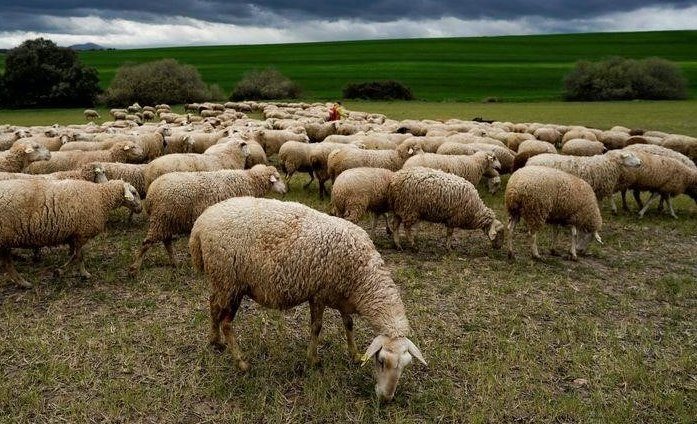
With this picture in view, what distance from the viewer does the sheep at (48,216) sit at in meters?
7.03

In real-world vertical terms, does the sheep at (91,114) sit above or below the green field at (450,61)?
below

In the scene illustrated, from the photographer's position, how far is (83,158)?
12.1m

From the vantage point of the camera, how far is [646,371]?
18.5ft

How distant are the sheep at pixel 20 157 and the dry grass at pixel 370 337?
370 centimetres

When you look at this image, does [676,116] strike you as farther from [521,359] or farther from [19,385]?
[19,385]

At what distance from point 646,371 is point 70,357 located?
261 inches

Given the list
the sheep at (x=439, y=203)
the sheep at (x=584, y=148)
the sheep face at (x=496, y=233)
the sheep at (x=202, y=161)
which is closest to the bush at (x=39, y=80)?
the sheep at (x=202, y=161)

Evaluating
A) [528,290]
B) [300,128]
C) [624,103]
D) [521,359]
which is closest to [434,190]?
[528,290]

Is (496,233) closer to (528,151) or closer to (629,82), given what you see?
(528,151)

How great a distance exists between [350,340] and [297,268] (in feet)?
3.96

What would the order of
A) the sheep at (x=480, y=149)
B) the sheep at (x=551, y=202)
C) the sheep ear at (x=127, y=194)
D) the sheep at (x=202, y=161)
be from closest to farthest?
1. the sheep ear at (x=127, y=194)
2. the sheep at (x=551, y=202)
3. the sheep at (x=202, y=161)
4. the sheep at (x=480, y=149)

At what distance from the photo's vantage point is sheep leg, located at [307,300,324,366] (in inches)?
214

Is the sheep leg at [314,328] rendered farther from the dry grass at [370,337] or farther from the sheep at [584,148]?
the sheep at [584,148]

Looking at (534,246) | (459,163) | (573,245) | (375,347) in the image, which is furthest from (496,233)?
(375,347)
